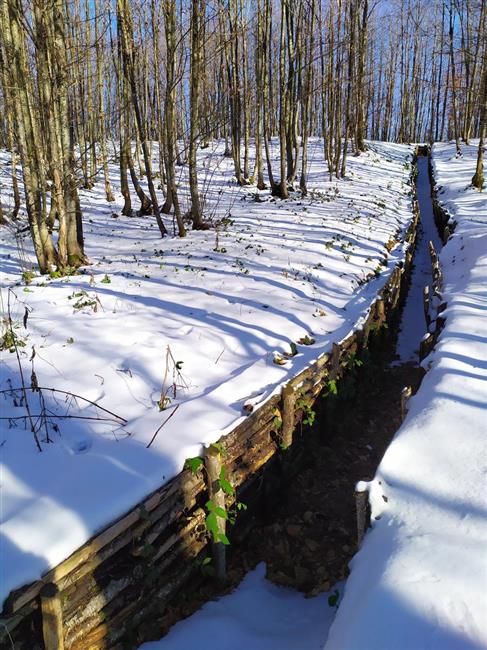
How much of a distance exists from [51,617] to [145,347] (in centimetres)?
381

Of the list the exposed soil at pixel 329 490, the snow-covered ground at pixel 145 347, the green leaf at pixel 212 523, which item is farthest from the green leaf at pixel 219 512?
the exposed soil at pixel 329 490

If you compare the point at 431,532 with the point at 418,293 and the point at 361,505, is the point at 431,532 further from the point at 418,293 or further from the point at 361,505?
the point at 418,293

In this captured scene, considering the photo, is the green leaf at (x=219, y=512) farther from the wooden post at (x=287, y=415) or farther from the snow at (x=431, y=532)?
the wooden post at (x=287, y=415)

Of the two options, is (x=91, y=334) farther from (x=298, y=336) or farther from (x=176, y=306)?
(x=298, y=336)

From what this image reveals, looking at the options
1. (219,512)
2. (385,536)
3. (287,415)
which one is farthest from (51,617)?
(287,415)

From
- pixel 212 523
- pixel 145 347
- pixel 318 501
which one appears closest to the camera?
pixel 212 523

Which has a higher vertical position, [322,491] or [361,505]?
[361,505]

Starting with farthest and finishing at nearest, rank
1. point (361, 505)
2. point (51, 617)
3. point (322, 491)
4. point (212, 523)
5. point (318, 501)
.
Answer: point (322, 491), point (318, 501), point (212, 523), point (361, 505), point (51, 617)

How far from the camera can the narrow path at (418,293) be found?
9.98m

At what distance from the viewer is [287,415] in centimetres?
538

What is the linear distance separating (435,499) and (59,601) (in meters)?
2.67

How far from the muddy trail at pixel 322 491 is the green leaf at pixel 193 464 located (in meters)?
1.12

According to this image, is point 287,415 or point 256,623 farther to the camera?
point 287,415

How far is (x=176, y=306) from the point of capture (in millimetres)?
7809
